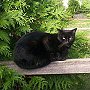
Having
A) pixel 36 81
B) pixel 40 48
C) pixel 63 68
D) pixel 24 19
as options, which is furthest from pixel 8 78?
pixel 24 19

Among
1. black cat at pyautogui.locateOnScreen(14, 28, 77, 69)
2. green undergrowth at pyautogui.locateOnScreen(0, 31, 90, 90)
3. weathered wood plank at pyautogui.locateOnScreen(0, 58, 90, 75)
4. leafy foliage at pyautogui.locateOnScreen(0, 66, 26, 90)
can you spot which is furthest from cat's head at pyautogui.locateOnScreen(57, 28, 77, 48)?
leafy foliage at pyautogui.locateOnScreen(0, 66, 26, 90)

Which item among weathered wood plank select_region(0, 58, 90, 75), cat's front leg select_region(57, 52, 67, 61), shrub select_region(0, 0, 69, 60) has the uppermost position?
shrub select_region(0, 0, 69, 60)

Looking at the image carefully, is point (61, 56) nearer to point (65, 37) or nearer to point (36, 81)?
point (65, 37)

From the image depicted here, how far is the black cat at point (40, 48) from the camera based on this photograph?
157 inches

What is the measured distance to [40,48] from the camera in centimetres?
408

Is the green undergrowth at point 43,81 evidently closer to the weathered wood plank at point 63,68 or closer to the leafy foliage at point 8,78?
the leafy foliage at point 8,78

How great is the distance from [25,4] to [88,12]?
11.0ft

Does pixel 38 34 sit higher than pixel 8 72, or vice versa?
pixel 38 34

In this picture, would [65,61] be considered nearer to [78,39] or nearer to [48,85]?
[48,85]

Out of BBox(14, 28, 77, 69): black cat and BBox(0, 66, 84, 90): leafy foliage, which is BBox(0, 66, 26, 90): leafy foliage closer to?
BBox(0, 66, 84, 90): leafy foliage

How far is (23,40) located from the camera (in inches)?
161

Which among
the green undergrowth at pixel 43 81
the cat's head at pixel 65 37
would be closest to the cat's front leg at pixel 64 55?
the cat's head at pixel 65 37

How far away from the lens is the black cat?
157 inches

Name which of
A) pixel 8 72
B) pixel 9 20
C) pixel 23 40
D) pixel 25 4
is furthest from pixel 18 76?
pixel 25 4
